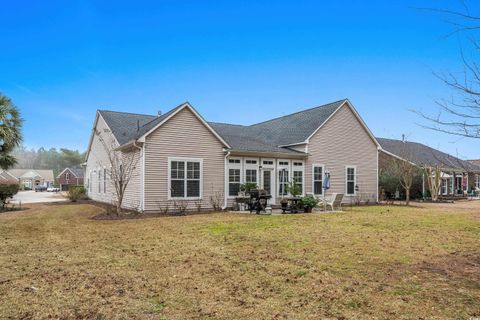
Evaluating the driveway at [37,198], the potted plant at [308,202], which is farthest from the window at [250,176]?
the driveway at [37,198]

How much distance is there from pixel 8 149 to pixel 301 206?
1668 cm

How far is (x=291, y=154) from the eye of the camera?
20.5 meters

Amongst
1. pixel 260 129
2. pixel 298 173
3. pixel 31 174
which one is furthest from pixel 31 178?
pixel 298 173

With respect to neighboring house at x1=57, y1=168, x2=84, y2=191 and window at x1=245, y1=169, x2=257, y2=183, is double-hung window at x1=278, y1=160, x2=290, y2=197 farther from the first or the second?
neighboring house at x1=57, y1=168, x2=84, y2=191

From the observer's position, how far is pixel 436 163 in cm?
3509

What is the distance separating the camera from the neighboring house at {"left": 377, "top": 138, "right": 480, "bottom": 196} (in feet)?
108

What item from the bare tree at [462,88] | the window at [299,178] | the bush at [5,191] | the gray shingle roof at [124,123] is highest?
the gray shingle roof at [124,123]

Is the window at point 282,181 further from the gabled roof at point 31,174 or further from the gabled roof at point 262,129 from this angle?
the gabled roof at point 31,174

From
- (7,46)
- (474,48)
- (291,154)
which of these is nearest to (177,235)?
(474,48)

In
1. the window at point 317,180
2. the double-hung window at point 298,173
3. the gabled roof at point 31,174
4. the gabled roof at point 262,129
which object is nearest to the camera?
the gabled roof at point 262,129

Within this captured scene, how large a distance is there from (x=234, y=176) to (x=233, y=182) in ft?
1.11

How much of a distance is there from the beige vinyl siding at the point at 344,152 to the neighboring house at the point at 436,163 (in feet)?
28.0

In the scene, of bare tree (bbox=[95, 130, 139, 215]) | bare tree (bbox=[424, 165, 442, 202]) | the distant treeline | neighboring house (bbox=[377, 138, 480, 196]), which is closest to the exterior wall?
bare tree (bbox=[95, 130, 139, 215])

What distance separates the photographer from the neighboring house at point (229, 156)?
55.6 ft
